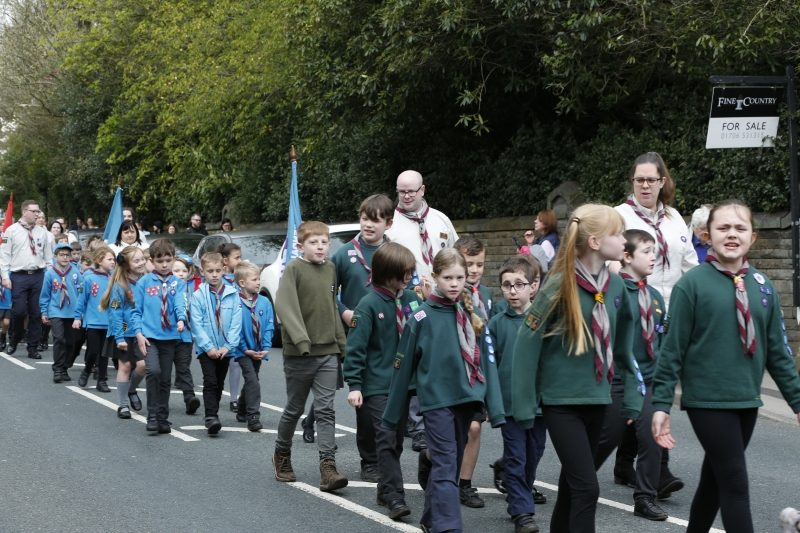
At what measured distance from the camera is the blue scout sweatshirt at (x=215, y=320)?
29.4 ft

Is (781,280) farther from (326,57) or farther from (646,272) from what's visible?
(326,57)

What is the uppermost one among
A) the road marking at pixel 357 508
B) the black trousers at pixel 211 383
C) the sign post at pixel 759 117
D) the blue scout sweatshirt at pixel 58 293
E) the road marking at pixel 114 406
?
the sign post at pixel 759 117

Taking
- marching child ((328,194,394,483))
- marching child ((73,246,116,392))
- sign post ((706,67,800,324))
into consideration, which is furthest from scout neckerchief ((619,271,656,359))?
marching child ((73,246,116,392))

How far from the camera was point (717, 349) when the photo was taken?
4.42 metres

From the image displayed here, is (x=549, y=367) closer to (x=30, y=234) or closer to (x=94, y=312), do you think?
(x=94, y=312)

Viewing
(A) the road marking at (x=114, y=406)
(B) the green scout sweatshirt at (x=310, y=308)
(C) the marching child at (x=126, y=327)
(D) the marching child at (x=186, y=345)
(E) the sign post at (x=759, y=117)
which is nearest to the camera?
(B) the green scout sweatshirt at (x=310, y=308)

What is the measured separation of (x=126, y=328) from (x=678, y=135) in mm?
8502

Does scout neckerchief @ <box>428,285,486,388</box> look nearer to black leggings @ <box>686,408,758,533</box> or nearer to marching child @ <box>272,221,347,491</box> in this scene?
black leggings @ <box>686,408,758,533</box>

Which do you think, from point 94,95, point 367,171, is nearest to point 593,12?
point 367,171

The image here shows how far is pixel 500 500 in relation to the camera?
21.3 feet

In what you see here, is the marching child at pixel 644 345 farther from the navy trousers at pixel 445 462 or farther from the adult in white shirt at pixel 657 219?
the navy trousers at pixel 445 462

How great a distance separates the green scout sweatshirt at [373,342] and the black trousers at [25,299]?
32.7ft

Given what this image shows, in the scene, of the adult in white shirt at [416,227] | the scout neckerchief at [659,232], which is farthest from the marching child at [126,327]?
the scout neckerchief at [659,232]

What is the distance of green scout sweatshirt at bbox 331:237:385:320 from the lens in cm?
709
